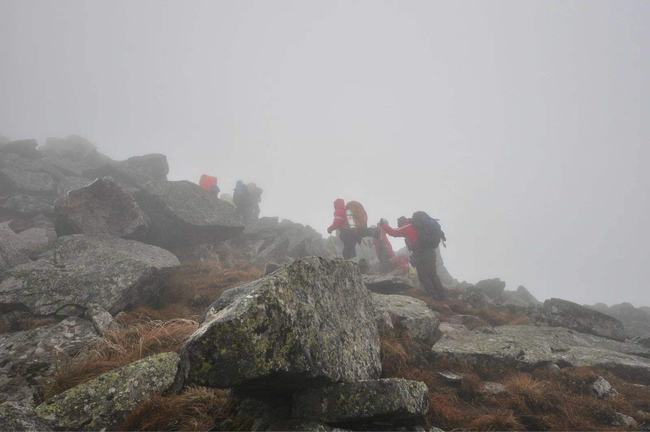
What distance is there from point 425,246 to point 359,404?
15019mm

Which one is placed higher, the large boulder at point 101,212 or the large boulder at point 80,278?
the large boulder at point 101,212

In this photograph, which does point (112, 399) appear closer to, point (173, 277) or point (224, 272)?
point (173, 277)

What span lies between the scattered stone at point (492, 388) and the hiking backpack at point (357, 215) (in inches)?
581

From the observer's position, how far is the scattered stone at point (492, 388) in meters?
8.55

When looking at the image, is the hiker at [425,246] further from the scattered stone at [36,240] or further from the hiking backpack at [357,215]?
the scattered stone at [36,240]

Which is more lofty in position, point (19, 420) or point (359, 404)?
point (359, 404)

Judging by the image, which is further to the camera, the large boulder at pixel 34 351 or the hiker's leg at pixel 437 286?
the hiker's leg at pixel 437 286

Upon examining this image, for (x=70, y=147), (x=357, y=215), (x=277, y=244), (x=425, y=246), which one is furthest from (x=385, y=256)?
(x=70, y=147)

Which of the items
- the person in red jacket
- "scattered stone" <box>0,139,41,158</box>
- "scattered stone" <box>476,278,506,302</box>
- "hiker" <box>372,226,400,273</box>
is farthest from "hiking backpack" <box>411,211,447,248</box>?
"scattered stone" <box>0,139,41,158</box>

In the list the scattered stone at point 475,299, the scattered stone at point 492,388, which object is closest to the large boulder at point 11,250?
the scattered stone at point 492,388

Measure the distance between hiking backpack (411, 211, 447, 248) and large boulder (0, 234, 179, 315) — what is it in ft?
41.3

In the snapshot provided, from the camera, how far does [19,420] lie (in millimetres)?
4344

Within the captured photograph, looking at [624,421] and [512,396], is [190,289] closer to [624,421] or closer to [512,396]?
[512,396]

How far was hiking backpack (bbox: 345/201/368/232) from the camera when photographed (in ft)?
76.4
